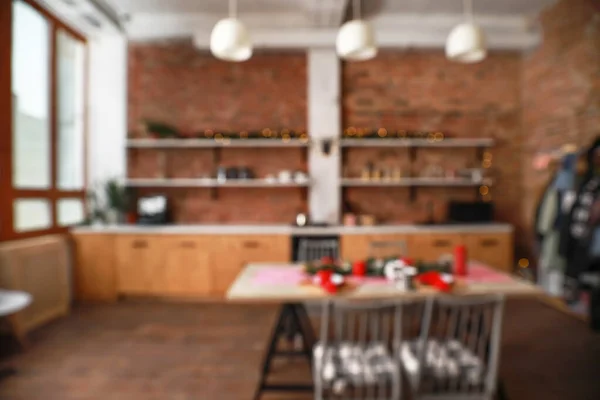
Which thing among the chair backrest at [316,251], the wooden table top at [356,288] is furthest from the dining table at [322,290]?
the chair backrest at [316,251]

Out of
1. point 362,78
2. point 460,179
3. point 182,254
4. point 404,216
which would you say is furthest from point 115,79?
point 460,179

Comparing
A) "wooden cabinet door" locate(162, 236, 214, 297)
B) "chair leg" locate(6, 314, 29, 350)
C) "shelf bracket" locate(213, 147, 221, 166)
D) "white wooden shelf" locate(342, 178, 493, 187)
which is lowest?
"chair leg" locate(6, 314, 29, 350)

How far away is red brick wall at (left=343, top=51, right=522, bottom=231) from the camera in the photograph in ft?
16.7

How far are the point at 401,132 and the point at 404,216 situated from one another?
1134 mm

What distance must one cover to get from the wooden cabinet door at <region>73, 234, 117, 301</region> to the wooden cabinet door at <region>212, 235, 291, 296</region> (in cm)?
125

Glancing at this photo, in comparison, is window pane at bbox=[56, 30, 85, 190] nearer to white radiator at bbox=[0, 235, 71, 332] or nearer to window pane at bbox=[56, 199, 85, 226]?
window pane at bbox=[56, 199, 85, 226]

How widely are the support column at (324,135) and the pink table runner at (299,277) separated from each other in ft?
7.31

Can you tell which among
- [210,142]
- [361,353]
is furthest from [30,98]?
[361,353]

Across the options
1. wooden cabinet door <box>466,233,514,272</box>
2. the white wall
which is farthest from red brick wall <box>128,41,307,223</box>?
wooden cabinet door <box>466,233,514,272</box>

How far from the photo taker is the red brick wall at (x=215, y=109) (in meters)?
5.06

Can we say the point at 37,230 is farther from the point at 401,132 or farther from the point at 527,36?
the point at 527,36

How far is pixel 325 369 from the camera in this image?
6.16ft

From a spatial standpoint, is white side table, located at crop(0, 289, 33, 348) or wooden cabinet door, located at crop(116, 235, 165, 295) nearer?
white side table, located at crop(0, 289, 33, 348)

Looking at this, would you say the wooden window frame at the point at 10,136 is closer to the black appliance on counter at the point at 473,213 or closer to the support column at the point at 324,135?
the support column at the point at 324,135
